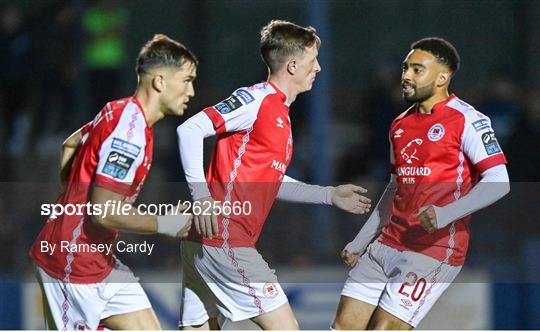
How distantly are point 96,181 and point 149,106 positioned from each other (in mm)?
428

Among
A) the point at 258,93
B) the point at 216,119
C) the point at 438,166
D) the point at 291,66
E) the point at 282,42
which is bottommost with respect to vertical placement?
the point at 438,166

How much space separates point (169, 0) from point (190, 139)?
1648 mm

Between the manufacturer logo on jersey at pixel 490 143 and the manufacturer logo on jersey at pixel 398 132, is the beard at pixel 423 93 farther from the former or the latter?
the manufacturer logo on jersey at pixel 490 143

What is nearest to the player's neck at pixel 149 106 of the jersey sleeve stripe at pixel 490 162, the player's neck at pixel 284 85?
the player's neck at pixel 284 85

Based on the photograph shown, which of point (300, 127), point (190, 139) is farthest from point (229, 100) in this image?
point (300, 127)

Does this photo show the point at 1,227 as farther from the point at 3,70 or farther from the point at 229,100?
the point at 229,100

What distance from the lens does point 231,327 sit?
585 centimetres

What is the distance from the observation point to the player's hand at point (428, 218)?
5512mm

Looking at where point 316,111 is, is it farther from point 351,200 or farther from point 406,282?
point 406,282

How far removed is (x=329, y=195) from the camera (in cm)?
583

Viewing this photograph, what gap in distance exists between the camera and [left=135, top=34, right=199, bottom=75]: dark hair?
216 inches

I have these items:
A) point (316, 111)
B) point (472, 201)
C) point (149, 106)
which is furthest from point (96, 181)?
point (316, 111)

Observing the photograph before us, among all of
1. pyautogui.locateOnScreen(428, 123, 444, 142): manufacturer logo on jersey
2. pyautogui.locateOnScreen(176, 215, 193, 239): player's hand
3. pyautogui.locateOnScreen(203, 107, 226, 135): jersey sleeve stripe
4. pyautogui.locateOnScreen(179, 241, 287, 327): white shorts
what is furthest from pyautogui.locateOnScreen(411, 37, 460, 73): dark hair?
pyautogui.locateOnScreen(176, 215, 193, 239): player's hand

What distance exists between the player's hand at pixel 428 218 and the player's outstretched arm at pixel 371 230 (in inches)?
11.9
